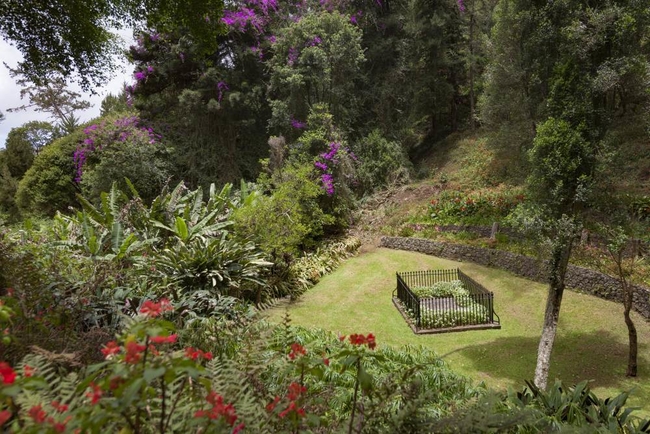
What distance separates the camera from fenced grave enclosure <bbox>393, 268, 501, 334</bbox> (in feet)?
33.6

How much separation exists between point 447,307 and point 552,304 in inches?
149

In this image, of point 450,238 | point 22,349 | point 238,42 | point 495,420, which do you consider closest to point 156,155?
point 238,42

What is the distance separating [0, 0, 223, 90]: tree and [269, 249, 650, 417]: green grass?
5880 mm

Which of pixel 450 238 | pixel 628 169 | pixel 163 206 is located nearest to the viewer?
pixel 628 169

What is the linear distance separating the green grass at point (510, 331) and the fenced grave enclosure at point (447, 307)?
26cm

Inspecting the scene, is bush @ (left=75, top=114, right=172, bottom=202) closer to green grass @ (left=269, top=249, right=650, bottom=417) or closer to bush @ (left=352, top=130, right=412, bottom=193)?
green grass @ (left=269, top=249, right=650, bottom=417)

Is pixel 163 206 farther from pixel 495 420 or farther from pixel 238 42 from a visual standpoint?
pixel 238 42

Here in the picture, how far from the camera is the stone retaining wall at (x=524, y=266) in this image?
10172 millimetres

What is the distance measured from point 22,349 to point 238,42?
22136 mm

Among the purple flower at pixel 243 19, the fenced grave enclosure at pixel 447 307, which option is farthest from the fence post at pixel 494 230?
the purple flower at pixel 243 19

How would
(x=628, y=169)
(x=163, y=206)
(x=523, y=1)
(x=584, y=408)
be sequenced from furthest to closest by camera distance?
(x=163, y=206)
(x=523, y=1)
(x=628, y=169)
(x=584, y=408)

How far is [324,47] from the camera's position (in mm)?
20594

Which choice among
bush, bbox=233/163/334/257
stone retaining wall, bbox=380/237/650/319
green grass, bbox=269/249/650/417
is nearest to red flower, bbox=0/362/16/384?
green grass, bbox=269/249/650/417

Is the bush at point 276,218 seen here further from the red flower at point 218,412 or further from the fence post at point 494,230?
the red flower at point 218,412
